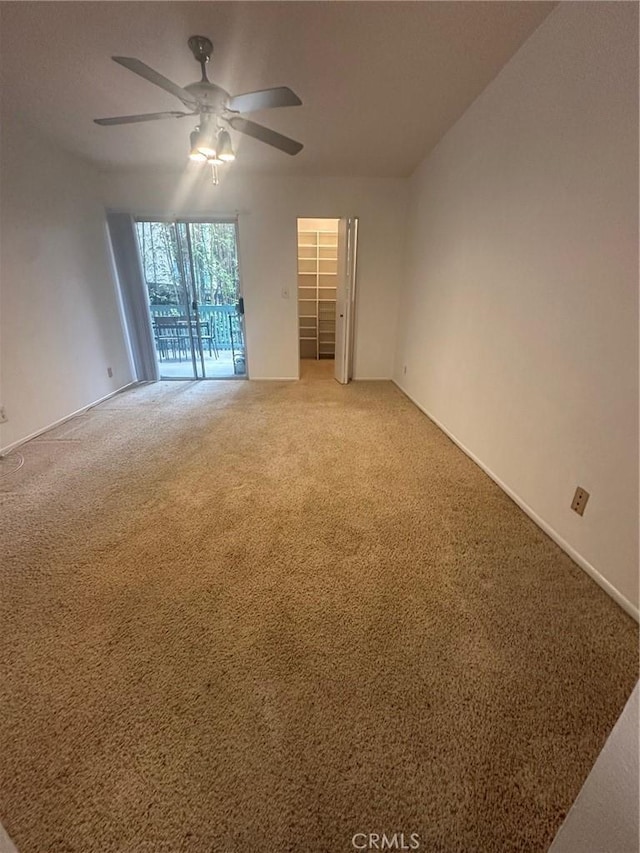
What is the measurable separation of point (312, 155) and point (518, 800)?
4.45 meters

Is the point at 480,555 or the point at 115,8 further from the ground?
the point at 115,8

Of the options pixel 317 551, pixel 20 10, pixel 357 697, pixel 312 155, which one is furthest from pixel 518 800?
pixel 312 155

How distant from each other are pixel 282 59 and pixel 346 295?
236 centimetres

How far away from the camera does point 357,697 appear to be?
1.05m

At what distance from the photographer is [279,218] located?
4031 mm

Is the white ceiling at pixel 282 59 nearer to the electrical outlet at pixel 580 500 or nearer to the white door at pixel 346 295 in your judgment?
the white door at pixel 346 295

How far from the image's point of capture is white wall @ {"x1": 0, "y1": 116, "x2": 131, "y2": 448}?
2619 millimetres

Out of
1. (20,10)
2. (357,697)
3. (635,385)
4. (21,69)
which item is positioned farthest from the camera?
(21,69)

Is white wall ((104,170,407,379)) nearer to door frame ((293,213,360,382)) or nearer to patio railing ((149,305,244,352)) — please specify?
door frame ((293,213,360,382))

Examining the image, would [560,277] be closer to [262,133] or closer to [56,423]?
[262,133]

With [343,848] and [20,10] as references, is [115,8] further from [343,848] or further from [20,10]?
[343,848]

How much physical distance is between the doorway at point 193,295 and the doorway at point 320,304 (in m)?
1.04

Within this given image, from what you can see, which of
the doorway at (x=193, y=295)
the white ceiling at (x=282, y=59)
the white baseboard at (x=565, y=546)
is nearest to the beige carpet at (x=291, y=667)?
the white baseboard at (x=565, y=546)

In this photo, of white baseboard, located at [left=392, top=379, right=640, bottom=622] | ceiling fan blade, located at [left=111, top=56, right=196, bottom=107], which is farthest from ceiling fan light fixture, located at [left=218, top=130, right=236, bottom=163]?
white baseboard, located at [left=392, top=379, right=640, bottom=622]
